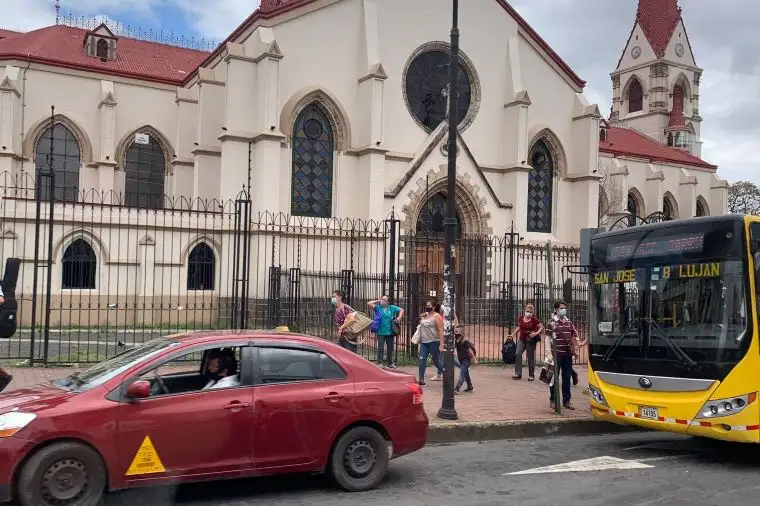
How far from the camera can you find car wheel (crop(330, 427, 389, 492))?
6.89m

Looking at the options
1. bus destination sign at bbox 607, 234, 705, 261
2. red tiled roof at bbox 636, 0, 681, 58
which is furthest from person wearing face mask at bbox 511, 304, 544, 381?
red tiled roof at bbox 636, 0, 681, 58

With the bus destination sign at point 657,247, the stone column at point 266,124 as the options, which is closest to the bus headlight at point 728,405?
the bus destination sign at point 657,247

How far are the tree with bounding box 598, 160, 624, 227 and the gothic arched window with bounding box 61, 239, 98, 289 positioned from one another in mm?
28572

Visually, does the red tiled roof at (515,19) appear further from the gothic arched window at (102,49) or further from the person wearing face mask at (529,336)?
the person wearing face mask at (529,336)

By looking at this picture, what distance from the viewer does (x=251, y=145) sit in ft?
77.4

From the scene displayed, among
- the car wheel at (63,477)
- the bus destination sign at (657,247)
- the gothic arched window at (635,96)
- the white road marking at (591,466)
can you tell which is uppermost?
the gothic arched window at (635,96)

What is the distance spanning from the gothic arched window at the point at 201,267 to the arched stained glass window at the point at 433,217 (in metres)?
7.98

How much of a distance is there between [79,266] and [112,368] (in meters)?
16.3

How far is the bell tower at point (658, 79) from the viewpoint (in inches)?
2216

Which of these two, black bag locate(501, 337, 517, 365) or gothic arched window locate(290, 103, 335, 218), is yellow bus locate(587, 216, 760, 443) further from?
gothic arched window locate(290, 103, 335, 218)

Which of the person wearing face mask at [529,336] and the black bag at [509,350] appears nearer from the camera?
the person wearing face mask at [529,336]

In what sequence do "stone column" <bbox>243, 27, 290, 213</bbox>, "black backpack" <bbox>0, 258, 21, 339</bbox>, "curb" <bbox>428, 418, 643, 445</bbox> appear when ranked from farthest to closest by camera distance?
"stone column" <bbox>243, 27, 290, 213</bbox>, "curb" <bbox>428, 418, 643, 445</bbox>, "black backpack" <bbox>0, 258, 21, 339</bbox>

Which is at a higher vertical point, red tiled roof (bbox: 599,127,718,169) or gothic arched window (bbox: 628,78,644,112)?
gothic arched window (bbox: 628,78,644,112)

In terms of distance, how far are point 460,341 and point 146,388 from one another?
Result: 760cm
